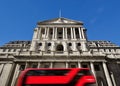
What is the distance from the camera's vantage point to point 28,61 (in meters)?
24.1

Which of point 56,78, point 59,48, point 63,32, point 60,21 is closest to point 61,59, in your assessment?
point 59,48

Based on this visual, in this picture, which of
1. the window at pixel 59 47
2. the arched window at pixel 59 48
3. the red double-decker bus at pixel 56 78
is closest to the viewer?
the red double-decker bus at pixel 56 78

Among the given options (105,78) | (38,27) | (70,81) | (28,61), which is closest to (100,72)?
(105,78)

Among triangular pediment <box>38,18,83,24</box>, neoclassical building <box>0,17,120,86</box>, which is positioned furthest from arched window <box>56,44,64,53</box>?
triangular pediment <box>38,18,83,24</box>

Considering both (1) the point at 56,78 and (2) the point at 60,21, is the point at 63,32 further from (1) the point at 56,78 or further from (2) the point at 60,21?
(1) the point at 56,78

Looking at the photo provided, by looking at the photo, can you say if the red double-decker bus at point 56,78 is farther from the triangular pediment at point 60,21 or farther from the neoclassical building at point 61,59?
the triangular pediment at point 60,21

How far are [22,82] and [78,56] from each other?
52.4 ft

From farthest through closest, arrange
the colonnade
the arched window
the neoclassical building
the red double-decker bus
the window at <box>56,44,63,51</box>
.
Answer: the colonnade, the window at <box>56,44,63,51</box>, the arched window, the neoclassical building, the red double-decker bus

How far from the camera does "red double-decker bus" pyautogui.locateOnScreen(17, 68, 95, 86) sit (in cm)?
1019

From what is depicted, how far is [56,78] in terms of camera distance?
10.6 meters

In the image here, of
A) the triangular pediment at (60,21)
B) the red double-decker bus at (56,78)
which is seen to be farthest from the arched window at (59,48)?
the red double-decker bus at (56,78)

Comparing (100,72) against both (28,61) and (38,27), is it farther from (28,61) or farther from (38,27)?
(38,27)

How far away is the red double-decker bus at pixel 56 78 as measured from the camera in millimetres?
10188

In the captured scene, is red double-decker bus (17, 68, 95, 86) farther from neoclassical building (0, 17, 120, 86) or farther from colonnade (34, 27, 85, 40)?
colonnade (34, 27, 85, 40)
